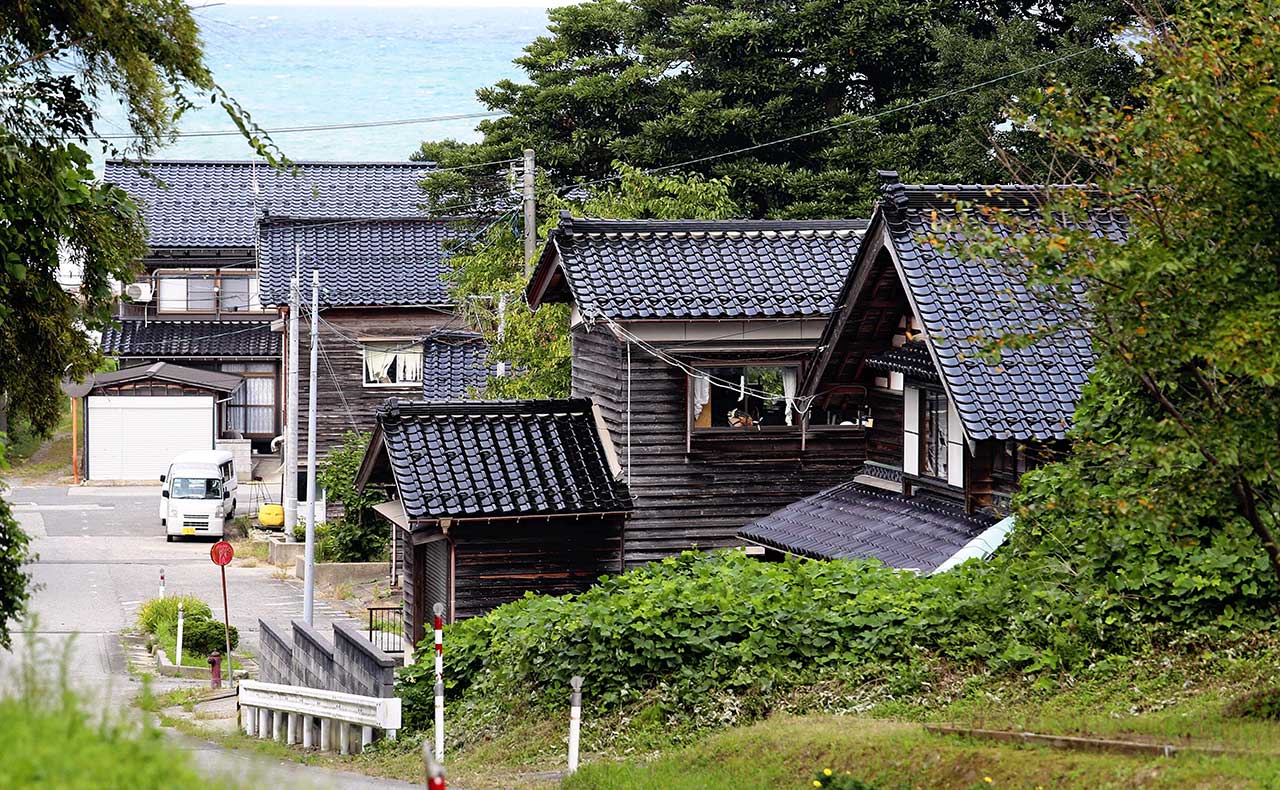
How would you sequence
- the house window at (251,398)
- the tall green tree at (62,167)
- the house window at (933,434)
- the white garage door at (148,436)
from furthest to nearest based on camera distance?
the house window at (251,398), the white garage door at (148,436), the house window at (933,434), the tall green tree at (62,167)

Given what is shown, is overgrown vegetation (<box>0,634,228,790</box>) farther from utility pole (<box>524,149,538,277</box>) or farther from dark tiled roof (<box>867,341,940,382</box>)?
utility pole (<box>524,149,538,277</box>)

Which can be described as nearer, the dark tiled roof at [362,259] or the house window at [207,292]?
the dark tiled roof at [362,259]

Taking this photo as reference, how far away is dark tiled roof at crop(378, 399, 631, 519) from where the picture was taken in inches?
782

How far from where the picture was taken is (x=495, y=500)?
19.9 metres

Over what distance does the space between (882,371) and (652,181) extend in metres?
11.5

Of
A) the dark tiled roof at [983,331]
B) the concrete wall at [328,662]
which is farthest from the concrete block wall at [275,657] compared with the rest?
the dark tiled roof at [983,331]

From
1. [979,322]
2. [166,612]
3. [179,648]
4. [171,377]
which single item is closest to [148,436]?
[171,377]

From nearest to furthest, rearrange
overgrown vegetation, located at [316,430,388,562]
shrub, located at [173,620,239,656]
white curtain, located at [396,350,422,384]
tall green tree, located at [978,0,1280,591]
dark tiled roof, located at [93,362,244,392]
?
tall green tree, located at [978,0,1280,591] → shrub, located at [173,620,239,656] → overgrown vegetation, located at [316,430,388,562] → white curtain, located at [396,350,422,384] → dark tiled roof, located at [93,362,244,392]

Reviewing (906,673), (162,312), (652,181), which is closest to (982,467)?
(906,673)

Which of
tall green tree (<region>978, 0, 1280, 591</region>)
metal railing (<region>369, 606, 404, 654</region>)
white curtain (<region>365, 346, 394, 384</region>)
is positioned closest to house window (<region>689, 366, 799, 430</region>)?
metal railing (<region>369, 606, 404, 654</region>)

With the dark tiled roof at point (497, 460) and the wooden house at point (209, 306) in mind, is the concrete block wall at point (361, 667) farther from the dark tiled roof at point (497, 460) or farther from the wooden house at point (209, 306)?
the wooden house at point (209, 306)

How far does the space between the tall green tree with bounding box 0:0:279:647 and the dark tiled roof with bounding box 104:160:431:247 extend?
125 ft

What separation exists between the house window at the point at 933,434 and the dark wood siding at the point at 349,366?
24.6m

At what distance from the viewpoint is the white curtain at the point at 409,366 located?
1658 inches
